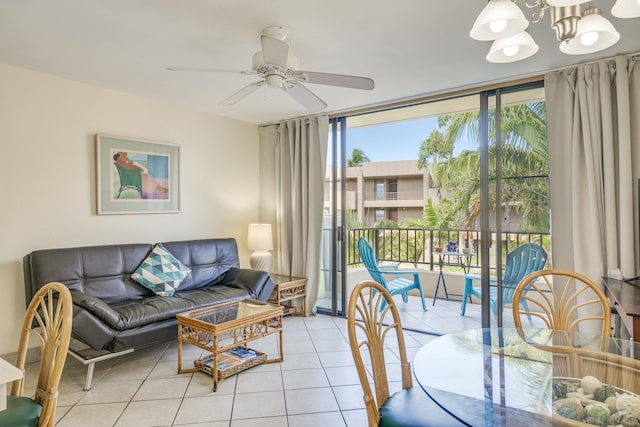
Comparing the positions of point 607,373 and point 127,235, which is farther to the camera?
point 127,235

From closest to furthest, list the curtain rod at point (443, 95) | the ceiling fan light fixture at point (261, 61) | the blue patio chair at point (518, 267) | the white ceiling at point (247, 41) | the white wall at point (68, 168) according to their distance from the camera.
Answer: the white ceiling at point (247, 41) → the ceiling fan light fixture at point (261, 61) → the white wall at point (68, 168) → the curtain rod at point (443, 95) → the blue patio chair at point (518, 267)

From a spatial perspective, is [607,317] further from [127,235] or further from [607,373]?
[127,235]

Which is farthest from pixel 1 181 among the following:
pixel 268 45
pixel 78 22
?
pixel 268 45

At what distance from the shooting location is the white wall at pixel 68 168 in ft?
9.63

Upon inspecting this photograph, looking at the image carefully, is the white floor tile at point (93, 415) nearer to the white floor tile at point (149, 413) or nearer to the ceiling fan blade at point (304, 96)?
the white floor tile at point (149, 413)

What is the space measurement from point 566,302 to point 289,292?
267cm

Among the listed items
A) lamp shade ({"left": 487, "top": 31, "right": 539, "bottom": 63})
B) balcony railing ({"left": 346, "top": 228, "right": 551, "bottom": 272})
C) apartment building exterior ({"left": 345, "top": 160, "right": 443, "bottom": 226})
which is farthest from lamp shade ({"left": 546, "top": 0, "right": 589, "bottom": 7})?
apartment building exterior ({"left": 345, "top": 160, "right": 443, "bottom": 226})

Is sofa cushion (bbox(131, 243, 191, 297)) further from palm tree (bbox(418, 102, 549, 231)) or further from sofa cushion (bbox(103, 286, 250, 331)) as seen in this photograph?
palm tree (bbox(418, 102, 549, 231))

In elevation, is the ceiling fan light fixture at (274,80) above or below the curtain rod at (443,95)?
below

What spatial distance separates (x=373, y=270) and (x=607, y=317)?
2.50 meters

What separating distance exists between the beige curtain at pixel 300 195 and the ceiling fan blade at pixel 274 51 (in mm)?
2240

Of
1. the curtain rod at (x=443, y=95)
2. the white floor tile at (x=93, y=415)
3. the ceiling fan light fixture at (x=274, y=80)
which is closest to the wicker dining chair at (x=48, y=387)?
the white floor tile at (x=93, y=415)

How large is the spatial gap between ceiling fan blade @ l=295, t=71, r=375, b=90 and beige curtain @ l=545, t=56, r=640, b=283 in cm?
172

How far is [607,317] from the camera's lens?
1922 mm
